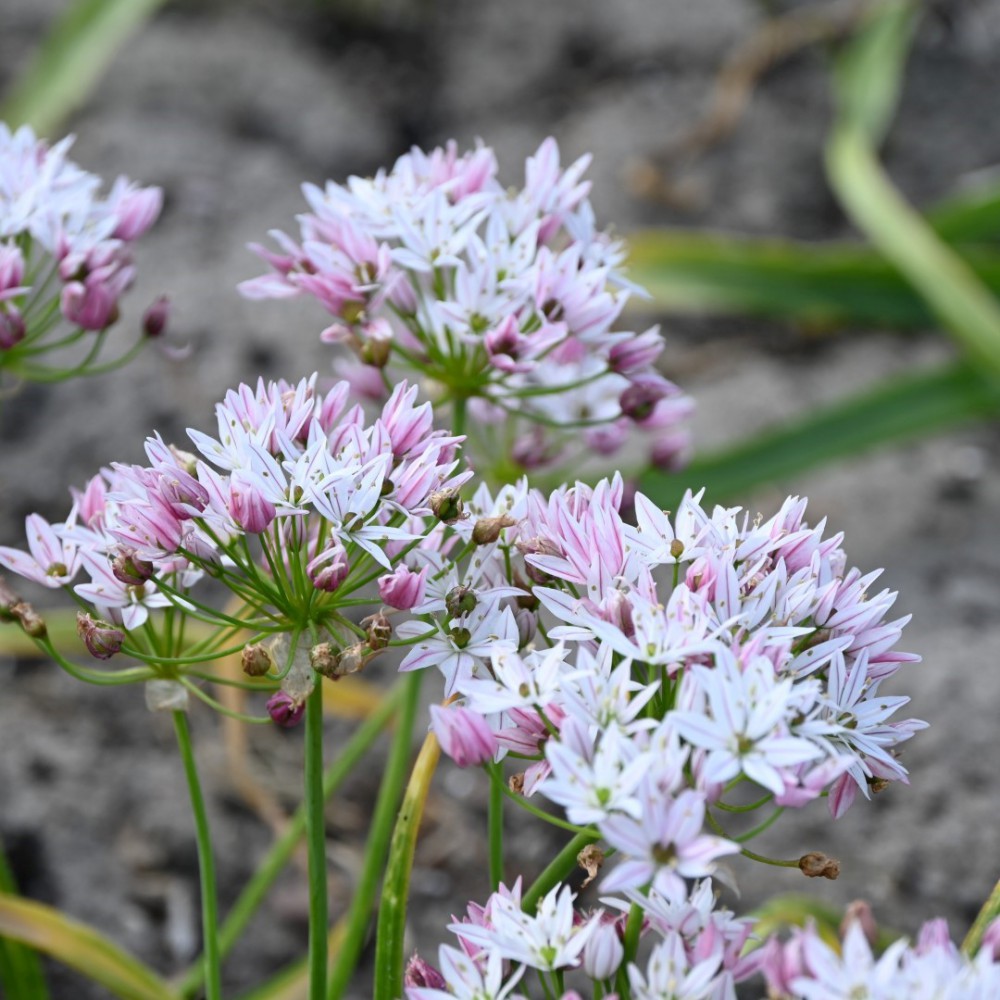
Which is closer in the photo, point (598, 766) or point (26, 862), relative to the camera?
point (598, 766)

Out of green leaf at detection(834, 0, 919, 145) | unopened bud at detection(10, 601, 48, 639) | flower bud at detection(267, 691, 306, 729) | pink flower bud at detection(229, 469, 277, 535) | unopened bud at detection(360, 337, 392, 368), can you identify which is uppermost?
green leaf at detection(834, 0, 919, 145)

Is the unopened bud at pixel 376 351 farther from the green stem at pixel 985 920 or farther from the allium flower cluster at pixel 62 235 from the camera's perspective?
the green stem at pixel 985 920

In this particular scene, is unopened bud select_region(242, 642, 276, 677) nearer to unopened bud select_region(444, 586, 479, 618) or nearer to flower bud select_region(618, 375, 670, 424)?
unopened bud select_region(444, 586, 479, 618)

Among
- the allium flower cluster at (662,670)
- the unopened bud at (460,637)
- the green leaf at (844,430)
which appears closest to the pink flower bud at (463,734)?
the allium flower cluster at (662,670)

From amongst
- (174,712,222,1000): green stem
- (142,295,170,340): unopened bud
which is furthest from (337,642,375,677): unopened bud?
(142,295,170,340): unopened bud

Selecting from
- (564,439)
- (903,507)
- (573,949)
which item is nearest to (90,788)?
(564,439)

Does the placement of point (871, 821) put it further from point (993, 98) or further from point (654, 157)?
point (993, 98)
